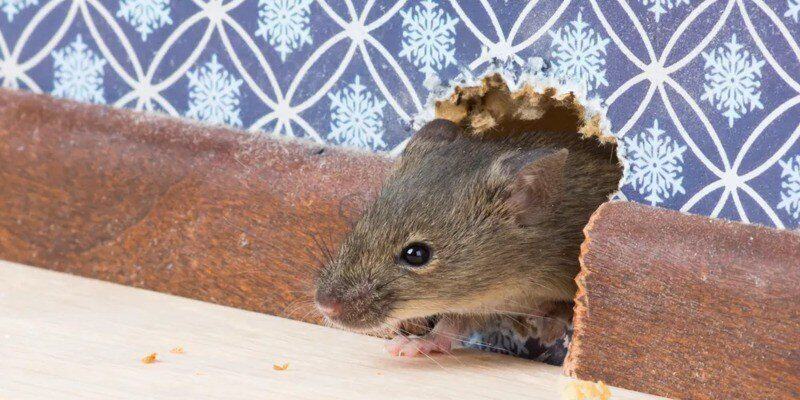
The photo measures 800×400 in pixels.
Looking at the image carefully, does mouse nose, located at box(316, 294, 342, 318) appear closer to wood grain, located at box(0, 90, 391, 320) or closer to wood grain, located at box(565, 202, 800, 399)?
wood grain, located at box(0, 90, 391, 320)

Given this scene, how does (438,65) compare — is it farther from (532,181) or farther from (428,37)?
(532,181)

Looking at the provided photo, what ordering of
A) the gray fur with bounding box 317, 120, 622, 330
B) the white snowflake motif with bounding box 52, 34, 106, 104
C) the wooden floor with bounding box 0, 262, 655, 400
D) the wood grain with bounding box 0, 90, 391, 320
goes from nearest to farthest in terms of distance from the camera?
the wooden floor with bounding box 0, 262, 655, 400 → the gray fur with bounding box 317, 120, 622, 330 → the wood grain with bounding box 0, 90, 391, 320 → the white snowflake motif with bounding box 52, 34, 106, 104

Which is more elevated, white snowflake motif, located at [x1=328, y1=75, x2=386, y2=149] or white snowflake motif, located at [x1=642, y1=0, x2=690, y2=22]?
white snowflake motif, located at [x1=642, y1=0, x2=690, y2=22]

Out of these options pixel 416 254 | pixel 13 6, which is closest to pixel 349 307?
pixel 416 254

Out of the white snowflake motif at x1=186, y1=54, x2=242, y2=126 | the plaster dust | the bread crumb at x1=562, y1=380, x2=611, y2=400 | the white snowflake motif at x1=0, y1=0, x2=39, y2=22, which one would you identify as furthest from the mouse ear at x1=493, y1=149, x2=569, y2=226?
the white snowflake motif at x1=0, y1=0, x2=39, y2=22

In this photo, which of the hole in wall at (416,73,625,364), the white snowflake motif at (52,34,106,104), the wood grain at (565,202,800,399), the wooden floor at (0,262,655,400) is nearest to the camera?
the wooden floor at (0,262,655,400)

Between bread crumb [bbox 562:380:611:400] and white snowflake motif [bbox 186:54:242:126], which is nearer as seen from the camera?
bread crumb [bbox 562:380:611:400]
